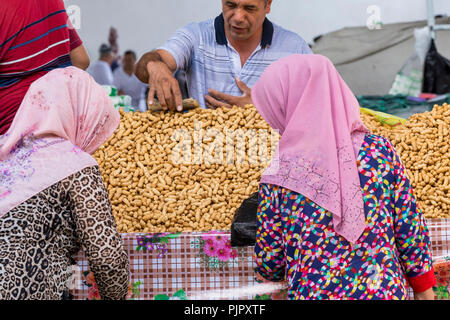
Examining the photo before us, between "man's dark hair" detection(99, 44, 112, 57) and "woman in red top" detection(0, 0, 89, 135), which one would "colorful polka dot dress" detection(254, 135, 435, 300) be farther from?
"man's dark hair" detection(99, 44, 112, 57)

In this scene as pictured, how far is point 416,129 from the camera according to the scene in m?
3.21

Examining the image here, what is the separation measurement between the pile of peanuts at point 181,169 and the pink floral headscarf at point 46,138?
1061 millimetres

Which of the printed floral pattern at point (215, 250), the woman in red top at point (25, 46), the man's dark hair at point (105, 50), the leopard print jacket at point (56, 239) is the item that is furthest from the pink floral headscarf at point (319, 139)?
the man's dark hair at point (105, 50)

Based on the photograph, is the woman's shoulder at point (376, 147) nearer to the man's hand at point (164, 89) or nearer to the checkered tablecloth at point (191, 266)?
the checkered tablecloth at point (191, 266)

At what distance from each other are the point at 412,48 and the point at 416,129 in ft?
6.26

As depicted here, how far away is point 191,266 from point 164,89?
1.01 meters

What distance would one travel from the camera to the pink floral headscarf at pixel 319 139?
1698mm

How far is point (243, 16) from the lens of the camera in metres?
3.52

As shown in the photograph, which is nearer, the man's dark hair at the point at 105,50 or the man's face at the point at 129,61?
the man's dark hair at the point at 105,50

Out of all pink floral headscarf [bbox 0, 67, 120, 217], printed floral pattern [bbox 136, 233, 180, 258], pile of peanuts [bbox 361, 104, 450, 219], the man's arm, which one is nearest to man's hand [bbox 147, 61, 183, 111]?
the man's arm

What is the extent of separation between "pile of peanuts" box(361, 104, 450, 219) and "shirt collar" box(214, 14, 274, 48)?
2.58 ft

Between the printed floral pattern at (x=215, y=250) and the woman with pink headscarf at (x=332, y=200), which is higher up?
the woman with pink headscarf at (x=332, y=200)
